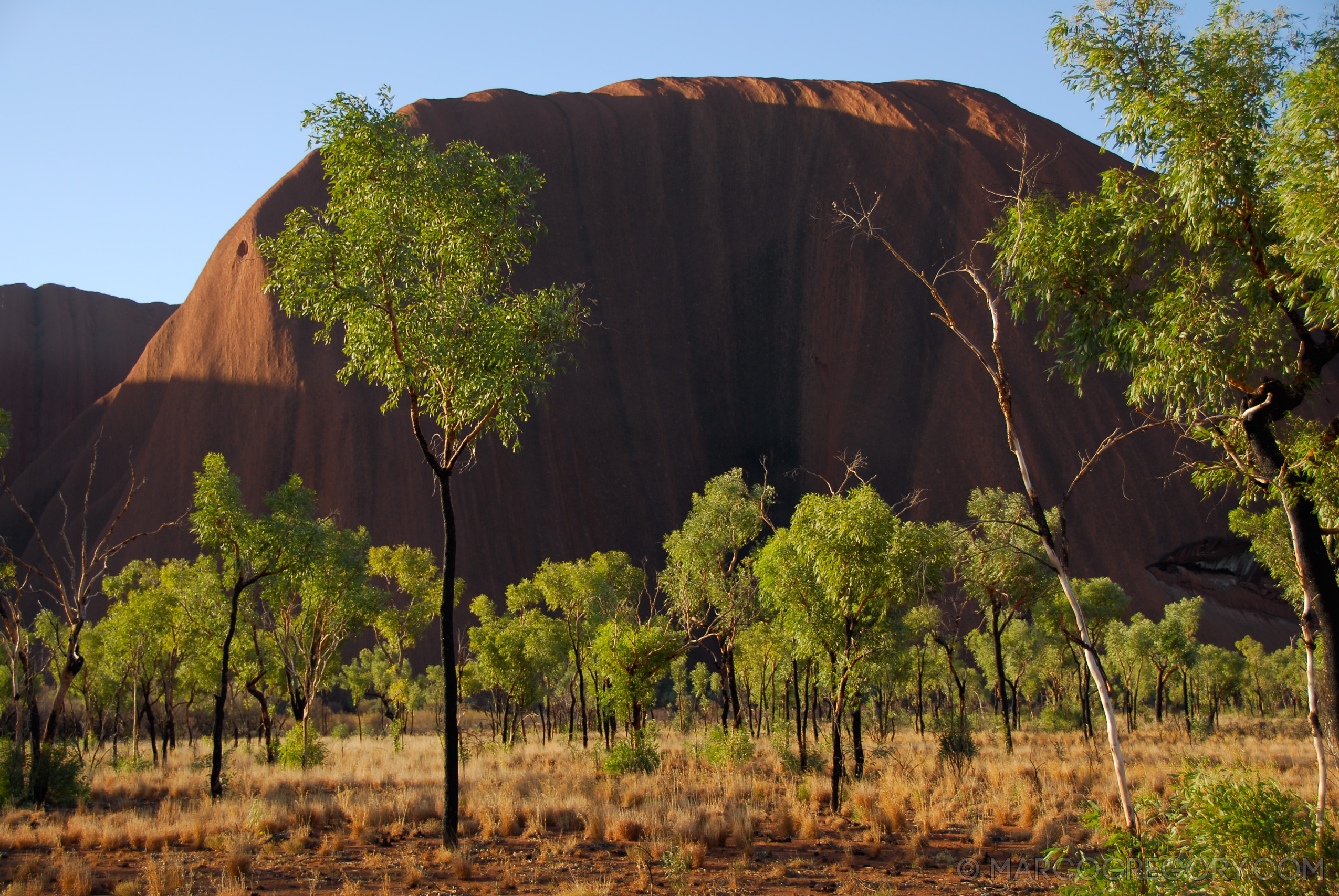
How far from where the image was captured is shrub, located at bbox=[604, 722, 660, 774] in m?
17.4

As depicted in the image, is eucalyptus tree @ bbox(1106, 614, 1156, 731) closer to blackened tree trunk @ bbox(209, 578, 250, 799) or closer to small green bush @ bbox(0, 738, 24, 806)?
blackened tree trunk @ bbox(209, 578, 250, 799)

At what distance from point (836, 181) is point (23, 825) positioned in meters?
73.8

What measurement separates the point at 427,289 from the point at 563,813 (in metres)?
9.10

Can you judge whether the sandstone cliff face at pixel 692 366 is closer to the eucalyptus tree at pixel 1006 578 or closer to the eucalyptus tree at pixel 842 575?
the eucalyptus tree at pixel 1006 578

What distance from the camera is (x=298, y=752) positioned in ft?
71.4

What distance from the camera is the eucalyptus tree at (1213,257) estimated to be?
8234 millimetres

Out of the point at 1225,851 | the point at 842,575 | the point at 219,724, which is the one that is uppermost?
the point at 842,575

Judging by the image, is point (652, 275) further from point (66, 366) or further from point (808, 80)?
point (66, 366)

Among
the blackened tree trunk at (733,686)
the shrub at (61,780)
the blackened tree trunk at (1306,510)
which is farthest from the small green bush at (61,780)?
the blackened tree trunk at (1306,510)

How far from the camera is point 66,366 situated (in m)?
93.4

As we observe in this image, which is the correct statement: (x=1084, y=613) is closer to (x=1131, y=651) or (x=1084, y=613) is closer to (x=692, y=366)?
(x=1131, y=651)

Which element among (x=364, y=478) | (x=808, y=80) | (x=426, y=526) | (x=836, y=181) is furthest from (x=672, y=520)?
(x=808, y=80)

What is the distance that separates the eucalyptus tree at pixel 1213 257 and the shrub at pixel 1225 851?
2.48 meters

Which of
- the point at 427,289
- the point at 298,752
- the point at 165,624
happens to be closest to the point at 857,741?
the point at 427,289
